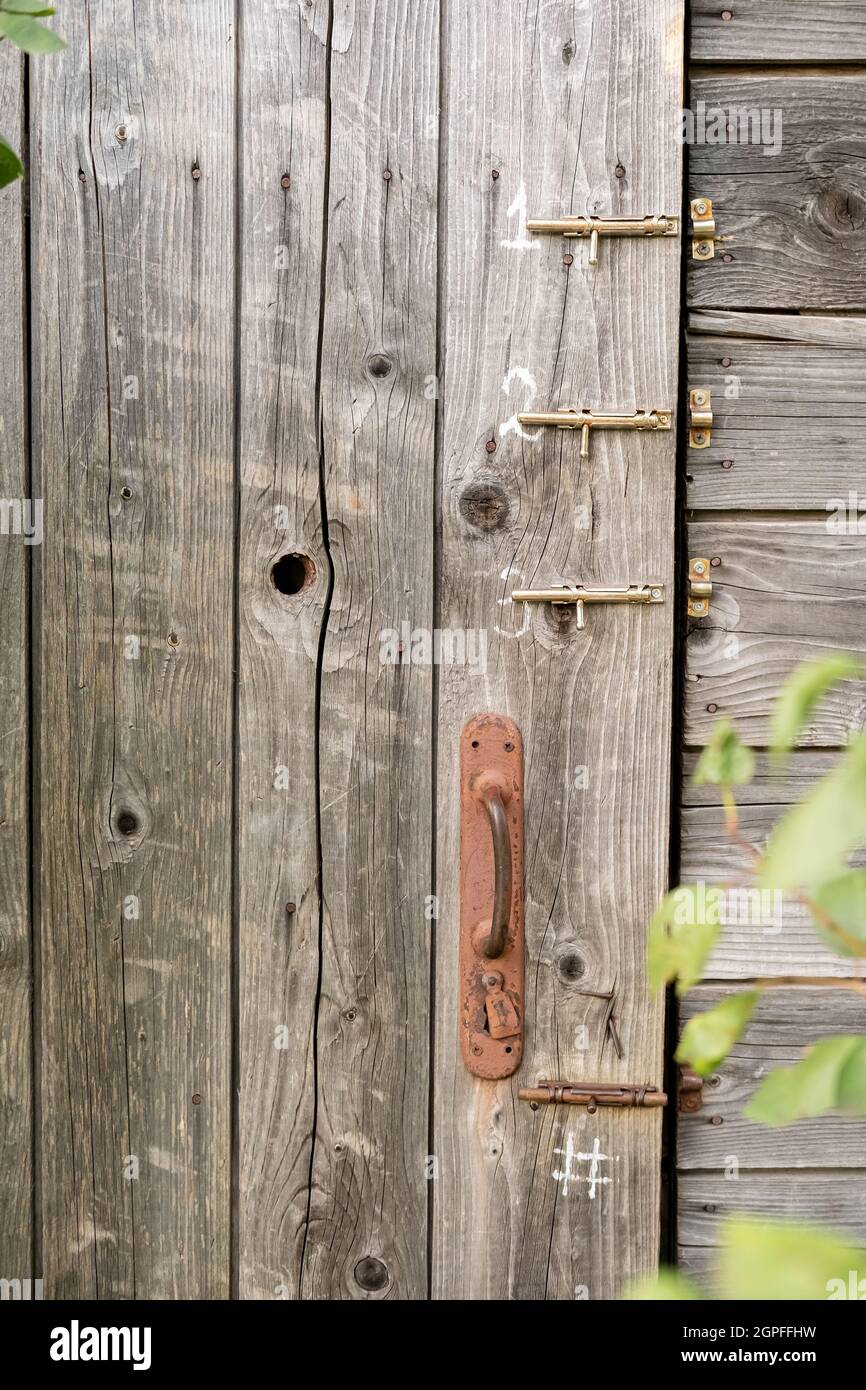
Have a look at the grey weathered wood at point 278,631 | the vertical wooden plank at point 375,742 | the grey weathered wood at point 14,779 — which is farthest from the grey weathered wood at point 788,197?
the grey weathered wood at point 14,779

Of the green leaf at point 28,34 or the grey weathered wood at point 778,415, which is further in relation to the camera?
the grey weathered wood at point 778,415

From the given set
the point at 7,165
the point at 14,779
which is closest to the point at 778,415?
the point at 7,165

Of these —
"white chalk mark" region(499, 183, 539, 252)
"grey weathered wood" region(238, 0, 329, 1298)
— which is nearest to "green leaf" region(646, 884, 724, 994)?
"grey weathered wood" region(238, 0, 329, 1298)

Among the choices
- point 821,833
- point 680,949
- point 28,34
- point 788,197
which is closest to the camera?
point 821,833

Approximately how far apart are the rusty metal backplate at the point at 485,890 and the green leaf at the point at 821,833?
3.16ft

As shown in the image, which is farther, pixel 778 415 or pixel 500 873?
pixel 778 415

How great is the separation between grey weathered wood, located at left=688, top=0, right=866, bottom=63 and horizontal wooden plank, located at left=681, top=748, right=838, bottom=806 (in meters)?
0.87

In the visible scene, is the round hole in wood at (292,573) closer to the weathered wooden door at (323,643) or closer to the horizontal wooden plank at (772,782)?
the weathered wooden door at (323,643)

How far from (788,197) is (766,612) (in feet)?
1.73

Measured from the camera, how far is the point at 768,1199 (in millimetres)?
1279

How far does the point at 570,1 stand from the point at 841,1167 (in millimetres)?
1504

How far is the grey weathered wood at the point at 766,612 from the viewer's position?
1.26 metres

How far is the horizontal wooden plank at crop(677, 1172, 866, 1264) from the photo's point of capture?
1279 mm

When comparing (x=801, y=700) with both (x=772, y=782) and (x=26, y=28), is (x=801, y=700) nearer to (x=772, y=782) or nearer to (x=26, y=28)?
(x=26, y=28)
